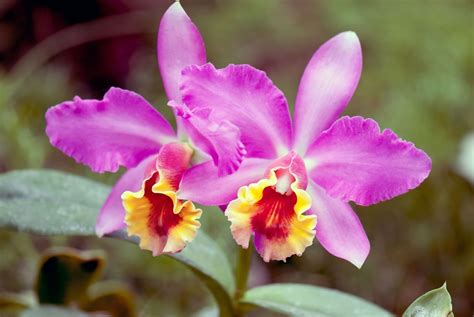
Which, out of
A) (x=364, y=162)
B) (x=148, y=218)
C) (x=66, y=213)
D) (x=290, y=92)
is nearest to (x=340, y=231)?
(x=364, y=162)

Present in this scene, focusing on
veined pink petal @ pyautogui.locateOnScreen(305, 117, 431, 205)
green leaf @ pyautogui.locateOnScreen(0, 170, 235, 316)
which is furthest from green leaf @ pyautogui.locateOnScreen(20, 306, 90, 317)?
veined pink petal @ pyautogui.locateOnScreen(305, 117, 431, 205)

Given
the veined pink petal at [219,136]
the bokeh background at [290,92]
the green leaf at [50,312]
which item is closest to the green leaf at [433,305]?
the veined pink petal at [219,136]

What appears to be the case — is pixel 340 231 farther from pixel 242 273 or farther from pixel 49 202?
pixel 49 202

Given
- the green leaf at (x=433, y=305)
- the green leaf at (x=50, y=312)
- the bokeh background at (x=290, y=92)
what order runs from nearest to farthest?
the green leaf at (x=433, y=305) < the green leaf at (x=50, y=312) < the bokeh background at (x=290, y=92)

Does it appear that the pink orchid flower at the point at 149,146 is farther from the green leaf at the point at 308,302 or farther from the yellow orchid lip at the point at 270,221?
the green leaf at the point at 308,302

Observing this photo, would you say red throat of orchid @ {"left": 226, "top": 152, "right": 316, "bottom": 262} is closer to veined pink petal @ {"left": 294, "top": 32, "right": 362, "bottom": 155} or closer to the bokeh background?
veined pink petal @ {"left": 294, "top": 32, "right": 362, "bottom": 155}

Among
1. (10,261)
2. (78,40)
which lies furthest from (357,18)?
(10,261)

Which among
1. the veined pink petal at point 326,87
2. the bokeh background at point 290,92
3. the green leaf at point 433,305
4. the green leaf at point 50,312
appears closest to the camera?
the green leaf at point 433,305

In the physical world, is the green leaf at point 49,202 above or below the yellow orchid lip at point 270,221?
below
